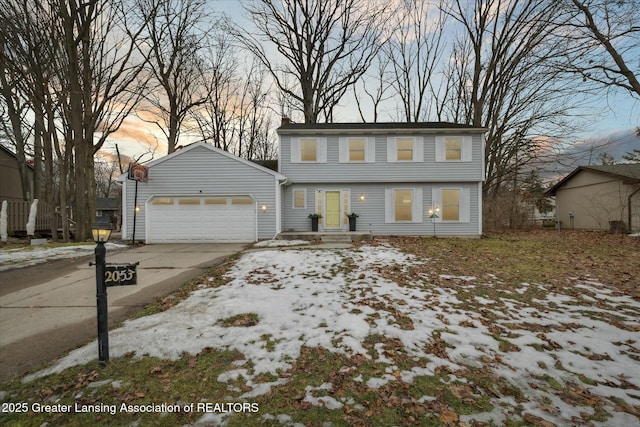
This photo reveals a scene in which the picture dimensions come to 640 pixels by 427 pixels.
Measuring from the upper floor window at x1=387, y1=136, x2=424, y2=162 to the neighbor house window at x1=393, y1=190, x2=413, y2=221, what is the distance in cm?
162

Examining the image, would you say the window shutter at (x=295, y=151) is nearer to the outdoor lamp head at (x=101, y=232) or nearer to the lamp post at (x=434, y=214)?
the lamp post at (x=434, y=214)

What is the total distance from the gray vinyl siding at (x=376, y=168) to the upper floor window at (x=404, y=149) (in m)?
0.19

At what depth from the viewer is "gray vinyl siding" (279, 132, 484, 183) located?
45.5 feet

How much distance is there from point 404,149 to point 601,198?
47.6 ft

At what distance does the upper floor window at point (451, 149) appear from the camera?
545 inches

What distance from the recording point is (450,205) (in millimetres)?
14055

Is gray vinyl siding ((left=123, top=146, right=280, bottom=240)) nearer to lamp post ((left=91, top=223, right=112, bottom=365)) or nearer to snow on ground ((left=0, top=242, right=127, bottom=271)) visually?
snow on ground ((left=0, top=242, right=127, bottom=271))

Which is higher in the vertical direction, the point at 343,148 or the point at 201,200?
the point at 343,148

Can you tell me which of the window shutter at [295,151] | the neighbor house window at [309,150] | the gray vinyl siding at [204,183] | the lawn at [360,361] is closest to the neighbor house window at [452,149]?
the neighbor house window at [309,150]

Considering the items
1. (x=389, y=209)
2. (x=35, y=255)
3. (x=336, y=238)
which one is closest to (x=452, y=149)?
(x=389, y=209)

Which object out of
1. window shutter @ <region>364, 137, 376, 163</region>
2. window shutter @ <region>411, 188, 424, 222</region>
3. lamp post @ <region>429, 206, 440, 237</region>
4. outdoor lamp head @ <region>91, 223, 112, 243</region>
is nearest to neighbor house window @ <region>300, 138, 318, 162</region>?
window shutter @ <region>364, 137, 376, 163</region>

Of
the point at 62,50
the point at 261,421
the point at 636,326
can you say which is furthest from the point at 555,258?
the point at 62,50

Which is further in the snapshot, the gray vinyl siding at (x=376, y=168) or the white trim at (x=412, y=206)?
the white trim at (x=412, y=206)

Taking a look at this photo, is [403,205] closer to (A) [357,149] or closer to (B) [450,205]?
(B) [450,205]
